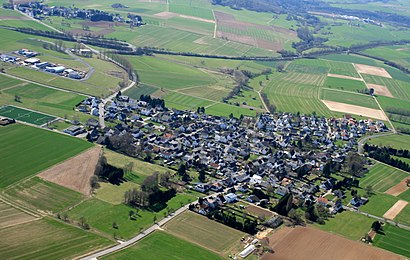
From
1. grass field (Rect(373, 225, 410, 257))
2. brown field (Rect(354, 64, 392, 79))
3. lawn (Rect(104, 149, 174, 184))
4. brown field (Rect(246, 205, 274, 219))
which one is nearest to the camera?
grass field (Rect(373, 225, 410, 257))

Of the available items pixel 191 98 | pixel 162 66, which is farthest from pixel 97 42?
pixel 191 98

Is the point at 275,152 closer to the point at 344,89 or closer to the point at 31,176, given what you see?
the point at 31,176

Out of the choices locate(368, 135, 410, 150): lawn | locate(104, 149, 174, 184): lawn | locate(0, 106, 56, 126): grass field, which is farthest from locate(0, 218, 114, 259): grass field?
locate(368, 135, 410, 150): lawn

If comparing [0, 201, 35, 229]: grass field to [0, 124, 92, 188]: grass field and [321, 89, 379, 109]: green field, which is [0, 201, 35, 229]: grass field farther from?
[321, 89, 379, 109]: green field

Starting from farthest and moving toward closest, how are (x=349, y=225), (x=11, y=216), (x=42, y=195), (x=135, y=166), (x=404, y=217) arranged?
(x=135, y=166) → (x=404, y=217) → (x=349, y=225) → (x=42, y=195) → (x=11, y=216)

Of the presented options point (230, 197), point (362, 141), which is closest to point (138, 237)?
point (230, 197)

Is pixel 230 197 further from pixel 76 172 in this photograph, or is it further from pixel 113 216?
pixel 76 172

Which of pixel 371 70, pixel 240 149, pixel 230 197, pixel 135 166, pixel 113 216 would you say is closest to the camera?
pixel 113 216
